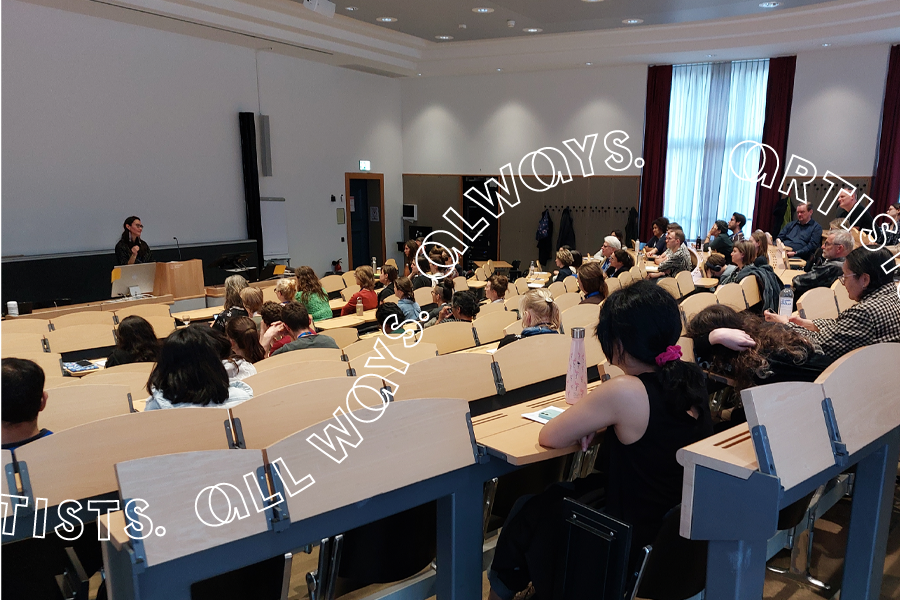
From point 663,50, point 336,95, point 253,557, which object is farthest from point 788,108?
point 253,557

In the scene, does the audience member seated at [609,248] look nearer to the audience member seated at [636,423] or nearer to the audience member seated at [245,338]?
the audience member seated at [245,338]

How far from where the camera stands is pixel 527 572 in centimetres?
209

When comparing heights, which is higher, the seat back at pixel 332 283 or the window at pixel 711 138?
the window at pixel 711 138

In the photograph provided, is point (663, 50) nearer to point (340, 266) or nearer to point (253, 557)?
point (340, 266)

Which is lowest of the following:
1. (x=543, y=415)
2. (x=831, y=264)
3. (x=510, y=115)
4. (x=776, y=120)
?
(x=543, y=415)

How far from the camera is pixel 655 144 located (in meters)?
11.7

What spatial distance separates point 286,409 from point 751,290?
4817mm

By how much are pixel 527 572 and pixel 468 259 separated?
11378mm

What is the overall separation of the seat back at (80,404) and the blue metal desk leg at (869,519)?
2973 mm

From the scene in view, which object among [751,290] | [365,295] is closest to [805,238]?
[751,290]

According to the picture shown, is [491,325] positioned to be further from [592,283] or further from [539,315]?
[592,283]

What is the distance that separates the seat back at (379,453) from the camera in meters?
1.68

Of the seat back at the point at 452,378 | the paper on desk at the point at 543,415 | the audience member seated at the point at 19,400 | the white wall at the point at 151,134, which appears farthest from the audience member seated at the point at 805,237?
the audience member seated at the point at 19,400

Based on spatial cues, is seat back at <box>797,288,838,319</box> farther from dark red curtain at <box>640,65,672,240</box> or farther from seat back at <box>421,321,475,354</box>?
dark red curtain at <box>640,65,672,240</box>
